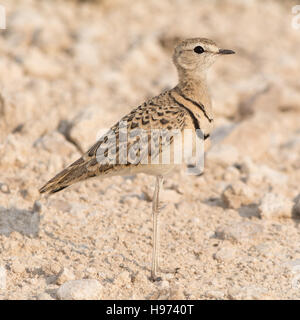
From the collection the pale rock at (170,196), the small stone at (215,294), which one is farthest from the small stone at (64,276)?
the pale rock at (170,196)

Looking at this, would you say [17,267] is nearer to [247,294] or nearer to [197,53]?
[247,294]

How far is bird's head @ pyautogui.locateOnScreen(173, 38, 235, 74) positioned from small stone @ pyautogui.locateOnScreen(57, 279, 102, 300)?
59.6 inches

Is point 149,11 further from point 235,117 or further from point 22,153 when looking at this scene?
point 22,153

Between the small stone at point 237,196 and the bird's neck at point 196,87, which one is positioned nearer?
the bird's neck at point 196,87

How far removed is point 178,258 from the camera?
3.70 metres

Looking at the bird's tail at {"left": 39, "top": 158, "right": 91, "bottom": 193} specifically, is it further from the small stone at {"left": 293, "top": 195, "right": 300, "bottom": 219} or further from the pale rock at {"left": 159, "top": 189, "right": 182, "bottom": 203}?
the small stone at {"left": 293, "top": 195, "right": 300, "bottom": 219}

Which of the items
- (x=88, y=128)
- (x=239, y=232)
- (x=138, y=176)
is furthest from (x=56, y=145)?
(x=239, y=232)

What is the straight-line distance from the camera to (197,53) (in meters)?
3.72

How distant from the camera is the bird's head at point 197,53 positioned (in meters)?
3.70

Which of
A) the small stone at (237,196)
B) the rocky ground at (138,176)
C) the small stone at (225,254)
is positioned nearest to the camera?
the rocky ground at (138,176)

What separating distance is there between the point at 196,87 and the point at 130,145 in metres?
0.62

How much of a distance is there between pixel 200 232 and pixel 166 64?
3.61 m

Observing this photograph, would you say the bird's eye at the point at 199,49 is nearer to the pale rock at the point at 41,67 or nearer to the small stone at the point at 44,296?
the small stone at the point at 44,296
